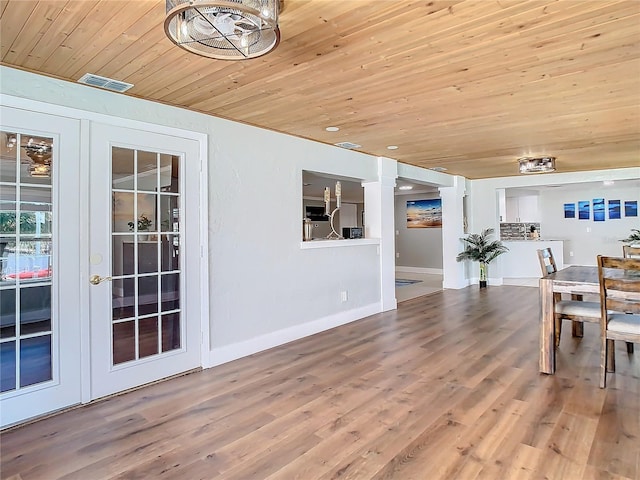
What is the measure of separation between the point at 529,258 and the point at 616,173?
9.11 ft

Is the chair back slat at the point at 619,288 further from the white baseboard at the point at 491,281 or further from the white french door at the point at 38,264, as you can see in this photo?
the white baseboard at the point at 491,281

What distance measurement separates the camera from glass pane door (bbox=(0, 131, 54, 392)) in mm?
2490

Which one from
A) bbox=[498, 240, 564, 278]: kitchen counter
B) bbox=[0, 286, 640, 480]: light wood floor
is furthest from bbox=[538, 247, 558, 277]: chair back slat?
bbox=[498, 240, 564, 278]: kitchen counter

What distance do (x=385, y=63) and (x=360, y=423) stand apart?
A: 2295 millimetres

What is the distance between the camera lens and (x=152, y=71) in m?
2.61

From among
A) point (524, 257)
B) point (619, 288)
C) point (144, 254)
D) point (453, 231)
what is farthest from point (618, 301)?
point (524, 257)

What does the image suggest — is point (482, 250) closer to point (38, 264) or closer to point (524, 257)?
point (524, 257)

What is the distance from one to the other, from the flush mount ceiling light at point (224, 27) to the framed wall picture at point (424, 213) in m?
8.97

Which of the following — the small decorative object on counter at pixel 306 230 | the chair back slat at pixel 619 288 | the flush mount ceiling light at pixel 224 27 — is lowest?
the chair back slat at pixel 619 288

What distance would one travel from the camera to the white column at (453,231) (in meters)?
7.93

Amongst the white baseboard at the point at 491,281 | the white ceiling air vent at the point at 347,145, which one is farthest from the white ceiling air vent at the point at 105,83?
the white baseboard at the point at 491,281

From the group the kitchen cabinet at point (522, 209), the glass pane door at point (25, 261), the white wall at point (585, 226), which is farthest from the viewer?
the kitchen cabinet at point (522, 209)

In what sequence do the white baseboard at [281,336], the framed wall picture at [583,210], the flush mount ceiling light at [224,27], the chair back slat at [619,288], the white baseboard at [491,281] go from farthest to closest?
the framed wall picture at [583,210]
the white baseboard at [491,281]
the white baseboard at [281,336]
the chair back slat at [619,288]
the flush mount ceiling light at [224,27]

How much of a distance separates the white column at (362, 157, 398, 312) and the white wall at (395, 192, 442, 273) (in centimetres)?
471
